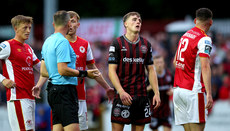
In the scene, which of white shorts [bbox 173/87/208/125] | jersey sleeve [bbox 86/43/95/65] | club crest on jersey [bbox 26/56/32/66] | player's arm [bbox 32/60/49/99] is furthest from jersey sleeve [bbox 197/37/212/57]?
club crest on jersey [bbox 26/56/32/66]

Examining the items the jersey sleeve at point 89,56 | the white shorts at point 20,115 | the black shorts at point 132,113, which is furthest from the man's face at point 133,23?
the white shorts at point 20,115

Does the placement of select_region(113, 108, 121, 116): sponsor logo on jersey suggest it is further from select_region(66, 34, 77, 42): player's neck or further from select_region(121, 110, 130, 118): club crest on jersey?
select_region(66, 34, 77, 42): player's neck

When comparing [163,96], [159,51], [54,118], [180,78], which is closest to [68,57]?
[54,118]

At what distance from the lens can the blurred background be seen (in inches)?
532

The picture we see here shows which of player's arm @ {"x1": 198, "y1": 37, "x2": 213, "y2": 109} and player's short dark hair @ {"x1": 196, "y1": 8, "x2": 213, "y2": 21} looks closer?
player's arm @ {"x1": 198, "y1": 37, "x2": 213, "y2": 109}

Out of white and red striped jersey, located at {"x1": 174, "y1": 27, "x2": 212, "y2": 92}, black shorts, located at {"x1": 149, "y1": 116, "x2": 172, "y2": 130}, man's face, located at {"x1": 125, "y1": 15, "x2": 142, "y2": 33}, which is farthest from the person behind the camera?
black shorts, located at {"x1": 149, "y1": 116, "x2": 172, "y2": 130}

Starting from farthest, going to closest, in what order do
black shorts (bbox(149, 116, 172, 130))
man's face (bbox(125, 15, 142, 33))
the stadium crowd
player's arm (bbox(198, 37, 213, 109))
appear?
the stadium crowd, black shorts (bbox(149, 116, 172, 130)), man's face (bbox(125, 15, 142, 33)), player's arm (bbox(198, 37, 213, 109))

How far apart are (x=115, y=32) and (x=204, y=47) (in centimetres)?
1729

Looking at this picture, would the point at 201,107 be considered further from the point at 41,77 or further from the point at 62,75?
the point at 41,77

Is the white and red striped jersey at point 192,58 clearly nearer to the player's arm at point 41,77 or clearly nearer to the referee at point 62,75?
the referee at point 62,75

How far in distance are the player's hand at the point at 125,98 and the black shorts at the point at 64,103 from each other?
0.83m

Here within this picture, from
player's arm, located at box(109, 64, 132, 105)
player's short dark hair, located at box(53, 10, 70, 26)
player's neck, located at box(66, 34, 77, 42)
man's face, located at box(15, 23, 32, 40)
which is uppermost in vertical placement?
player's short dark hair, located at box(53, 10, 70, 26)

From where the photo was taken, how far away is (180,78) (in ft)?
24.4

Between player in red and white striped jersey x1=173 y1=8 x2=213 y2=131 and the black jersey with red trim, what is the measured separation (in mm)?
700
